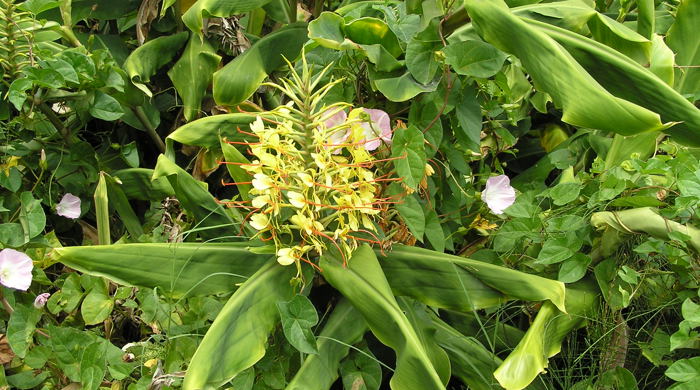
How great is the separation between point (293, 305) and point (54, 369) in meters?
0.60

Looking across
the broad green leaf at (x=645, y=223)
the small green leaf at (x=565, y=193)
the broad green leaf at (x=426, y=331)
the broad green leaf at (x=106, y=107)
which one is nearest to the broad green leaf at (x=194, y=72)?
the broad green leaf at (x=106, y=107)

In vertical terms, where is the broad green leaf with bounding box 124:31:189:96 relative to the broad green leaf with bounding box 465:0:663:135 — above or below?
below

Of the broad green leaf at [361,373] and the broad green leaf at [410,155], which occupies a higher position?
the broad green leaf at [410,155]

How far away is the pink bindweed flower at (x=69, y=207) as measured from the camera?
67.1 inches

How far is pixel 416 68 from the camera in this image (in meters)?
1.37

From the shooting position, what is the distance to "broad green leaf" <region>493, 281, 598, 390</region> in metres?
1.18

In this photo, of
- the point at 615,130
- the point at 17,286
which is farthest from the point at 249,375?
the point at 615,130

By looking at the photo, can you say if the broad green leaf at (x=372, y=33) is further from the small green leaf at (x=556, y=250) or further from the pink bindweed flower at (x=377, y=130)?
the small green leaf at (x=556, y=250)

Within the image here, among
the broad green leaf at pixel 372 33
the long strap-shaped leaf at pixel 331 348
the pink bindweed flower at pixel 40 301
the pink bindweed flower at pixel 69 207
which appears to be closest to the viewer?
the long strap-shaped leaf at pixel 331 348

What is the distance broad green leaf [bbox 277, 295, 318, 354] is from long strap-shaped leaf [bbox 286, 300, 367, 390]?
3.0 inches

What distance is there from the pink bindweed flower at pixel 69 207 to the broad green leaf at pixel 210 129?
0.44 metres

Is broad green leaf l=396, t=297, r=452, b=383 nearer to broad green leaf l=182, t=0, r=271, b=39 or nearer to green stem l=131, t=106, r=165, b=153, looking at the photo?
broad green leaf l=182, t=0, r=271, b=39

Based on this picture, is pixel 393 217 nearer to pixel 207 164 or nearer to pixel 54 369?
pixel 207 164

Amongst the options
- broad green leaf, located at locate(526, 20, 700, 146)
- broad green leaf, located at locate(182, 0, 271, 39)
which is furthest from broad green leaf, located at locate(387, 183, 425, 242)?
broad green leaf, located at locate(182, 0, 271, 39)
